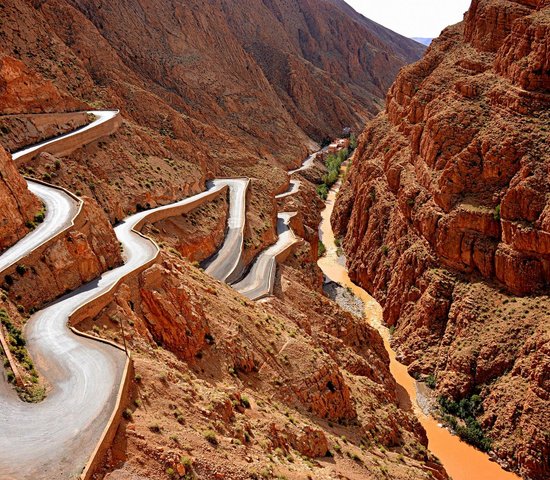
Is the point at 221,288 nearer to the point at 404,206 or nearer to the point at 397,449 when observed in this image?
the point at 397,449

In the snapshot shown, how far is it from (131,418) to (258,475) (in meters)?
4.07

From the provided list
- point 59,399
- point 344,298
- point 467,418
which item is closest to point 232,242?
point 344,298

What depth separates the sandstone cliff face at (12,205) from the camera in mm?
21906

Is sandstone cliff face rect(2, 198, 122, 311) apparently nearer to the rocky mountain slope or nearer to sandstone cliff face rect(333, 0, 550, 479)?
the rocky mountain slope

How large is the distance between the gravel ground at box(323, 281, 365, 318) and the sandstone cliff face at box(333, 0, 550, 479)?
240 cm

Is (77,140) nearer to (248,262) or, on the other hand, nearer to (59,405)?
(248,262)

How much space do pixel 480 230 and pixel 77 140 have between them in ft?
104

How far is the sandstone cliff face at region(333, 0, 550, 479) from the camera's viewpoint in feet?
109

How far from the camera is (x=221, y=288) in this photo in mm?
28484

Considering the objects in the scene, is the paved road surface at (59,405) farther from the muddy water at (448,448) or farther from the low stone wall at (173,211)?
the muddy water at (448,448)

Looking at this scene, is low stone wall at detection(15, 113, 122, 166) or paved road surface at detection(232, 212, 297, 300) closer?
low stone wall at detection(15, 113, 122, 166)

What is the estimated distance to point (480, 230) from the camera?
132ft

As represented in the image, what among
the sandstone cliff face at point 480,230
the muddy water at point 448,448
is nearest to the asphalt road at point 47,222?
the muddy water at point 448,448

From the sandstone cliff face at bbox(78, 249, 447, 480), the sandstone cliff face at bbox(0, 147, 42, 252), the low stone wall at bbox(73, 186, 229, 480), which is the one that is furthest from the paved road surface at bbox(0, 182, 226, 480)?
the sandstone cliff face at bbox(0, 147, 42, 252)
